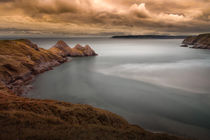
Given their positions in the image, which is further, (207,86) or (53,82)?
(53,82)

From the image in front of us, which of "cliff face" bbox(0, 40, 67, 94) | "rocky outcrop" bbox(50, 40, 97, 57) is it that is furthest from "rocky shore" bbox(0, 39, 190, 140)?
"rocky outcrop" bbox(50, 40, 97, 57)

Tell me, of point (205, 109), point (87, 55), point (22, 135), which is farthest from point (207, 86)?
point (87, 55)

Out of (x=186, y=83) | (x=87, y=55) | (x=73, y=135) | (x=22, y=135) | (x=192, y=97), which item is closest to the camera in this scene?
(x=22, y=135)

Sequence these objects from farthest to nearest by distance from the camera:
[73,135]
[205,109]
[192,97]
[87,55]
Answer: [87,55] → [192,97] → [205,109] → [73,135]

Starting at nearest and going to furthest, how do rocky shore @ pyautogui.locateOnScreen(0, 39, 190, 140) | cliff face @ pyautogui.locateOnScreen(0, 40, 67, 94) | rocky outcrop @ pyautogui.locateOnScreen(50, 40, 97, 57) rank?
rocky shore @ pyautogui.locateOnScreen(0, 39, 190, 140) → cliff face @ pyautogui.locateOnScreen(0, 40, 67, 94) → rocky outcrop @ pyautogui.locateOnScreen(50, 40, 97, 57)

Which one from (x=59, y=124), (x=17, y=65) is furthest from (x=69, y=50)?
(x=59, y=124)

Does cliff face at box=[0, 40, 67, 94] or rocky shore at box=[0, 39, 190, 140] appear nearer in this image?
rocky shore at box=[0, 39, 190, 140]

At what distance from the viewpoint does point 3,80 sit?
93.7ft

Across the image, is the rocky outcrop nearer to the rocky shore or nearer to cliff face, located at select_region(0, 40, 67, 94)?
cliff face, located at select_region(0, 40, 67, 94)

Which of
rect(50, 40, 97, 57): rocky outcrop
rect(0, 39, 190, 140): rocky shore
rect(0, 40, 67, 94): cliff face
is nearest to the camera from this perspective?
rect(0, 39, 190, 140): rocky shore

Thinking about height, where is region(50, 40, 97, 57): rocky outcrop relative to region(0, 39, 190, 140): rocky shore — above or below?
above

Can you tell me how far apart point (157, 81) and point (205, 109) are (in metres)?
16.7

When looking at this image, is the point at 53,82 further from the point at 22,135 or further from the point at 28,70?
the point at 22,135

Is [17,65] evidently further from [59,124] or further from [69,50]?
[69,50]
